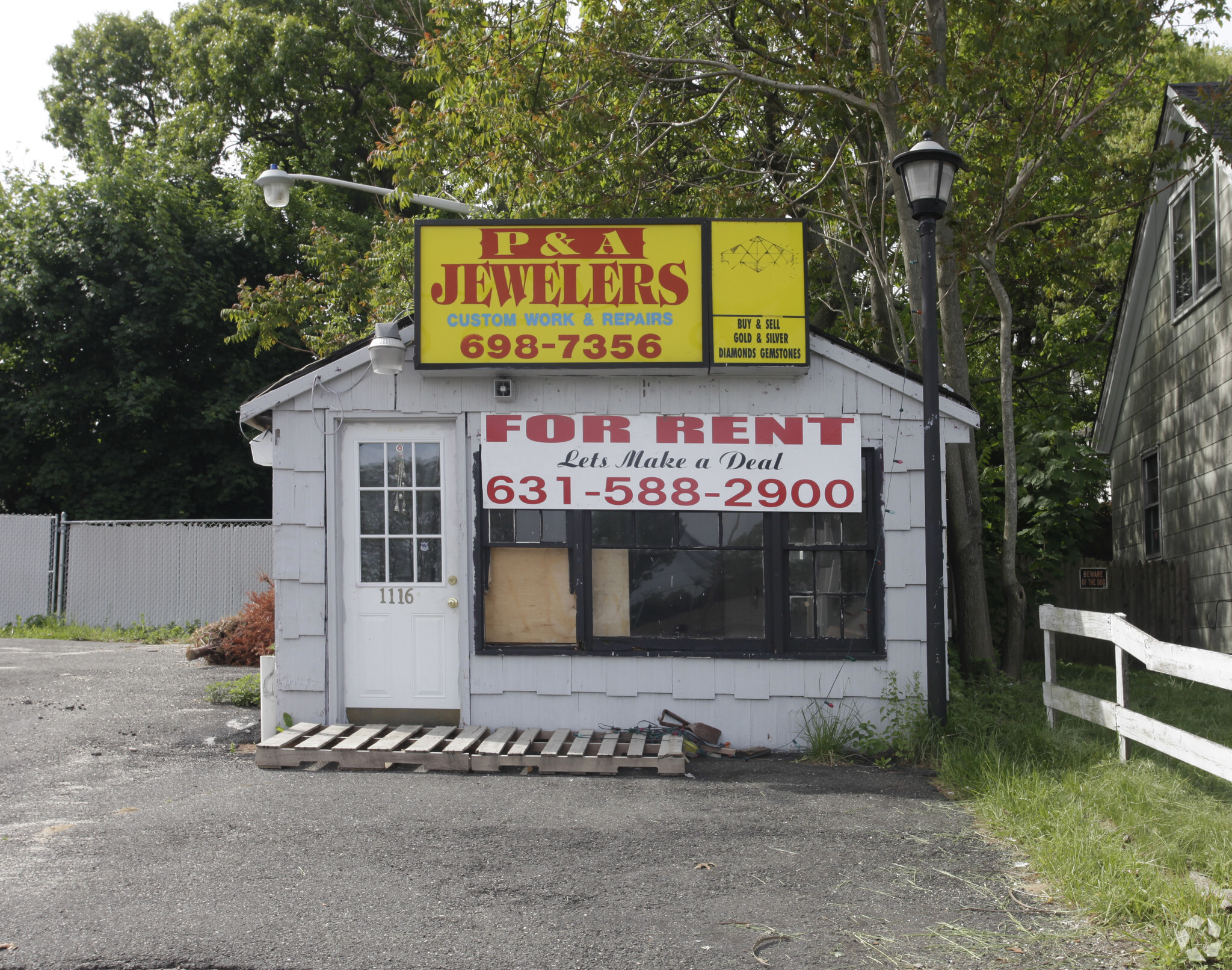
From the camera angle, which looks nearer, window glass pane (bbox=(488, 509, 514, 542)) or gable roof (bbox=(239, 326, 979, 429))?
gable roof (bbox=(239, 326, 979, 429))

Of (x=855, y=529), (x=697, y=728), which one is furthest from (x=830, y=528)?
(x=697, y=728)

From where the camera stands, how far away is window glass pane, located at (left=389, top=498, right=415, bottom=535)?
317 inches

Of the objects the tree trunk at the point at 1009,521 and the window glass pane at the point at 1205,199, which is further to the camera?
the window glass pane at the point at 1205,199

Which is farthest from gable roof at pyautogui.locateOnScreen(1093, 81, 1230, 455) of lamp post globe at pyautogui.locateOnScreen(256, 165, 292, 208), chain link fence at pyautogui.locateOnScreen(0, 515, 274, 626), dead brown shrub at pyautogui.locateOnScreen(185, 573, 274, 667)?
chain link fence at pyautogui.locateOnScreen(0, 515, 274, 626)

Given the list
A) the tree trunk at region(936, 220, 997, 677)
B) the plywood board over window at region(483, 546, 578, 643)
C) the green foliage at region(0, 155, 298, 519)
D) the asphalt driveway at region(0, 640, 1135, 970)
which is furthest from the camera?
the green foliage at region(0, 155, 298, 519)

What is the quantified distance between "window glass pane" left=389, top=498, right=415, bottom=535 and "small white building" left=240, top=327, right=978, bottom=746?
1 centimetres

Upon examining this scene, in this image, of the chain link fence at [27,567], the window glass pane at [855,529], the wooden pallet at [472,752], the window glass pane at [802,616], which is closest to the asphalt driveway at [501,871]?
the wooden pallet at [472,752]

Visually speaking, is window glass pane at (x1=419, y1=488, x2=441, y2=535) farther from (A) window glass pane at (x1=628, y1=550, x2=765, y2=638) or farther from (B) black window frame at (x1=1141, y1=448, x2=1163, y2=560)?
(B) black window frame at (x1=1141, y1=448, x2=1163, y2=560)

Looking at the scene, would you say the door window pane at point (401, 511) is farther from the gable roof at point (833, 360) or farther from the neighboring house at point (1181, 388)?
the neighboring house at point (1181, 388)

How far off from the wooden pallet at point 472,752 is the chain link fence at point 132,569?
10574 millimetres

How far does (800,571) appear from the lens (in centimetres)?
789

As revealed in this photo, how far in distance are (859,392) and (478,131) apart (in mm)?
6313

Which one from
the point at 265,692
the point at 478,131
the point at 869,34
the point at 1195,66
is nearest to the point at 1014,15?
the point at 869,34

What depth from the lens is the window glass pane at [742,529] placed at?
26.0 ft
